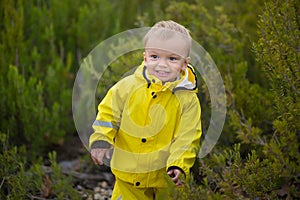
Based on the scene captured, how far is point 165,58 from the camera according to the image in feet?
8.23

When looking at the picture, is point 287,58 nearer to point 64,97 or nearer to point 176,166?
point 176,166

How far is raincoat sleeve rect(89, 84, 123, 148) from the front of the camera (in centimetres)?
262

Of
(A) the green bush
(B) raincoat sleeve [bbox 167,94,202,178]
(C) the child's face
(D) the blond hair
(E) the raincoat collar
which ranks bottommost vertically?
(A) the green bush

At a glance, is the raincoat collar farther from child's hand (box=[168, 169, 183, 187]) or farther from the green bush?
the green bush

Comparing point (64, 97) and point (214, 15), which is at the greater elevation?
point (214, 15)

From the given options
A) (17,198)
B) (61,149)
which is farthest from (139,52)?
(17,198)

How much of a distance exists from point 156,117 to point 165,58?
1.03 ft

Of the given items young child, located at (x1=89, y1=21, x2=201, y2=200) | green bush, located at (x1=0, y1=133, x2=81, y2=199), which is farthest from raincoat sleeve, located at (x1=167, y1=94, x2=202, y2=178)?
green bush, located at (x1=0, y1=133, x2=81, y2=199)

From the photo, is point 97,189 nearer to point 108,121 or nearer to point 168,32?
point 108,121

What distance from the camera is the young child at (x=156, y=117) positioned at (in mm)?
2516

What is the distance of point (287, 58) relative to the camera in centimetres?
267

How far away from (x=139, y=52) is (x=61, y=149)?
1113 millimetres

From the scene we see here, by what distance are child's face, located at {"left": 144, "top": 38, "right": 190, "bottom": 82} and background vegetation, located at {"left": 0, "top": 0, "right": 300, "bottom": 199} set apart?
429 mm

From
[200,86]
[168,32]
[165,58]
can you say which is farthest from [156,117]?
[200,86]
